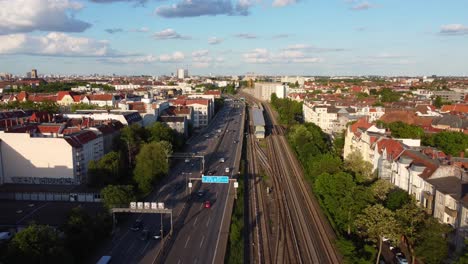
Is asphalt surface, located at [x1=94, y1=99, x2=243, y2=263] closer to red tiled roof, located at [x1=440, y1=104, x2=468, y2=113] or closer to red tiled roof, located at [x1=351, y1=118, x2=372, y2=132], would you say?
red tiled roof, located at [x1=351, y1=118, x2=372, y2=132]

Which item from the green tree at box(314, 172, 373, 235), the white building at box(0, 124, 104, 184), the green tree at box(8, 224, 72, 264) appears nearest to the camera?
the green tree at box(8, 224, 72, 264)

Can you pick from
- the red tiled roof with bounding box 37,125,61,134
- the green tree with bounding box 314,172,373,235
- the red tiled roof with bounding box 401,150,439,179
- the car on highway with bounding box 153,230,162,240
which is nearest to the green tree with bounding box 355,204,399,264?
the green tree with bounding box 314,172,373,235

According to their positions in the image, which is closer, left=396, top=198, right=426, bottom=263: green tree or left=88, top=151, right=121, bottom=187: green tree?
left=396, top=198, right=426, bottom=263: green tree

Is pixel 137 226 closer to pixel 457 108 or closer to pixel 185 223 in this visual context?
pixel 185 223

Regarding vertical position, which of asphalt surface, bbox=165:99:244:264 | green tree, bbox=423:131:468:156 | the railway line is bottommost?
the railway line

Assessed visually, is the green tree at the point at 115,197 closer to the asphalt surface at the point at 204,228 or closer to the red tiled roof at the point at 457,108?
the asphalt surface at the point at 204,228

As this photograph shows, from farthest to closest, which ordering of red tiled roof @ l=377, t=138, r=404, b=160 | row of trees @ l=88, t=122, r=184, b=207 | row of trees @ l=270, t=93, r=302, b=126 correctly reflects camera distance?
row of trees @ l=270, t=93, r=302, b=126, red tiled roof @ l=377, t=138, r=404, b=160, row of trees @ l=88, t=122, r=184, b=207

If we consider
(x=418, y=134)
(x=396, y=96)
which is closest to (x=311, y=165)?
(x=418, y=134)

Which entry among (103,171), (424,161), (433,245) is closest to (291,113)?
(424,161)
